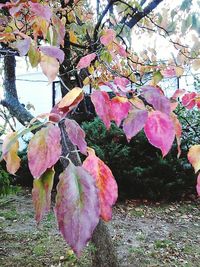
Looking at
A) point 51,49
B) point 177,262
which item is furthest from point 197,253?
point 51,49

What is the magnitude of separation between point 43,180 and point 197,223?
13.0 ft

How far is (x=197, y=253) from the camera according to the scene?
3.13 metres

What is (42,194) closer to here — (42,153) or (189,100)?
(42,153)

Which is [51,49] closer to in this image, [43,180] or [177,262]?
[43,180]

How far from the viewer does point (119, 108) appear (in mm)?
825

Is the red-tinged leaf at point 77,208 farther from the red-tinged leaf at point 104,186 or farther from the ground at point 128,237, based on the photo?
the ground at point 128,237

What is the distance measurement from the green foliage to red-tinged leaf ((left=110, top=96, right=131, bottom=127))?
4.00m

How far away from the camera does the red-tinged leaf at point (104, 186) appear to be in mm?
647

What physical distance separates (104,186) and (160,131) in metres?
0.16

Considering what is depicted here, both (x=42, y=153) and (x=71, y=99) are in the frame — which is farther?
(x=71, y=99)

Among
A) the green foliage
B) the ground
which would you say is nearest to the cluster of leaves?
the ground

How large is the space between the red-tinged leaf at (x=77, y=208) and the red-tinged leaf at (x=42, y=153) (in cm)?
6

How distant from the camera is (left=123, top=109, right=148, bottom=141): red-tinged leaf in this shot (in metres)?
0.66

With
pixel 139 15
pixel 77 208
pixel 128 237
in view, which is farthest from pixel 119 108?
pixel 128 237
